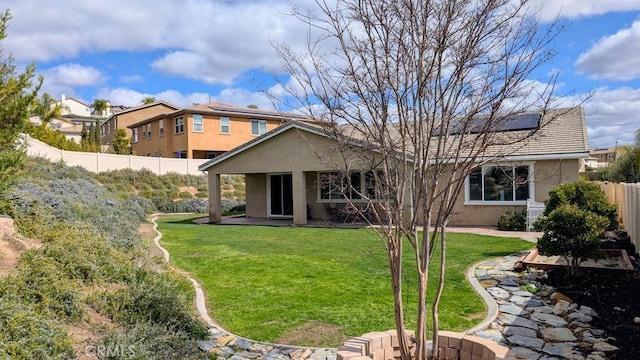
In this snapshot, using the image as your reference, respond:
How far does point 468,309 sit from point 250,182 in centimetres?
1799

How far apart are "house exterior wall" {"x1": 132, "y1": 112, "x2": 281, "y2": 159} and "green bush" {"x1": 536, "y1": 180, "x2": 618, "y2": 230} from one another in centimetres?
2826

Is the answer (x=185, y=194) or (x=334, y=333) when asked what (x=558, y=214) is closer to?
(x=334, y=333)

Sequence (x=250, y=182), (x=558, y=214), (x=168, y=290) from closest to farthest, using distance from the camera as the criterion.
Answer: (x=168, y=290), (x=558, y=214), (x=250, y=182)

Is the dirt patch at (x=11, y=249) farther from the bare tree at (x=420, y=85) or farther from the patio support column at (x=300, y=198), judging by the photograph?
the patio support column at (x=300, y=198)

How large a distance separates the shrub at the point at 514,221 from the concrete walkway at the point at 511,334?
27.3 feet

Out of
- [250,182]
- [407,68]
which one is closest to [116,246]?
[407,68]

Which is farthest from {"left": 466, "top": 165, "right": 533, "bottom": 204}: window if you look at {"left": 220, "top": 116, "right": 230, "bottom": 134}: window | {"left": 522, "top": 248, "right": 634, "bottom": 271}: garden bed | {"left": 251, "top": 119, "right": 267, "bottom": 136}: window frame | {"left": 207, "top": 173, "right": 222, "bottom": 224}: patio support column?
{"left": 220, "top": 116, "right": 230, "bottom": 134}: window

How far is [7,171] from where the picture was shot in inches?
289

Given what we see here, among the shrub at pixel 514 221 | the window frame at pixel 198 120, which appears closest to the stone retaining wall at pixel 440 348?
the shrub at pixel 514 221

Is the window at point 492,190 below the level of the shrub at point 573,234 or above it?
above

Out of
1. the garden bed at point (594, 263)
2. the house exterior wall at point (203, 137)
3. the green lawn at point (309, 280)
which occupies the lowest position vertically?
the green lawn at point (309, 280)

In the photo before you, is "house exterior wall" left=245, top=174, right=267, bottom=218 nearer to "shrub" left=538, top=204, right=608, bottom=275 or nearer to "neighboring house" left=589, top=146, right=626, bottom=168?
"neighboring house" left=589, top=146, right=626, bottom=168

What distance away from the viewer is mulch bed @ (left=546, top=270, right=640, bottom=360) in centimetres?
533

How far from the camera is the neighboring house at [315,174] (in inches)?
629
